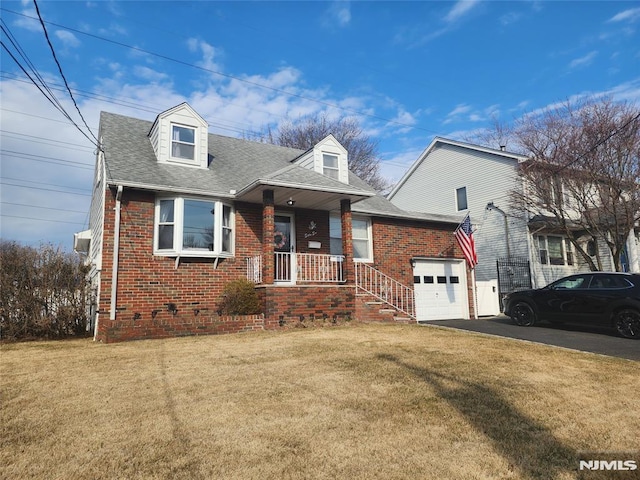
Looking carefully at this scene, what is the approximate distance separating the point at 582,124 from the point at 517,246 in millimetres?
5770

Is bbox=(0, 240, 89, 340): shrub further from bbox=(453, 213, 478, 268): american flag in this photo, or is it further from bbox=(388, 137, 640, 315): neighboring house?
bbox=(388, 137, 640, 315): neighboring house

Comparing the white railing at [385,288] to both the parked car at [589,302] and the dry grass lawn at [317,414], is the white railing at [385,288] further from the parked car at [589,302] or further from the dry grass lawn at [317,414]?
the dry grass lawn at [317,414]

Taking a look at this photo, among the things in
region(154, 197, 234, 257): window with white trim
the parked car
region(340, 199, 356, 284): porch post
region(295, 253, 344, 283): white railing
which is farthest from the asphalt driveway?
region(154, 197, 234, 257): window with white trim

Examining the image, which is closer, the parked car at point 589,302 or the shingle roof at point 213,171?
the parked car at point 589,302

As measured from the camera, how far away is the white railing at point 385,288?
13.3 meters

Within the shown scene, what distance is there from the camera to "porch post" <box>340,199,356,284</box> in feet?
39.4

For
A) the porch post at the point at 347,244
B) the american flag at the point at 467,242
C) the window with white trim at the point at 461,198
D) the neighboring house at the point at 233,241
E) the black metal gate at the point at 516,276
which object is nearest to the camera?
the neighboring house at the point at 233,241

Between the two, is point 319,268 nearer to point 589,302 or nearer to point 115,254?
point 115,254

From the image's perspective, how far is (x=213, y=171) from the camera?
→ 12852 mm

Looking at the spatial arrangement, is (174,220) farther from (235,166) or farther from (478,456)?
(478,456)

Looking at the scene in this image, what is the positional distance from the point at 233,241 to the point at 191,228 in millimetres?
1286

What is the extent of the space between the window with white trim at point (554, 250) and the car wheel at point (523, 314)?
866 centimetres

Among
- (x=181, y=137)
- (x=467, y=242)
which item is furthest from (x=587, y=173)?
(x=181, y=137)

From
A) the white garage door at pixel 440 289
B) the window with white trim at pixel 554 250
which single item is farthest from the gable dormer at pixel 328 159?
the window with white trim at pixel 554 250
